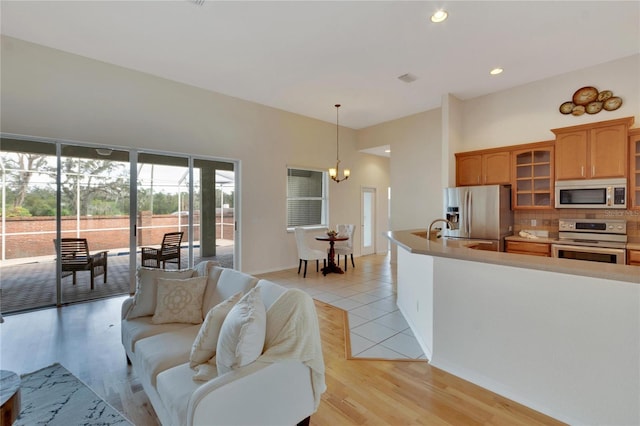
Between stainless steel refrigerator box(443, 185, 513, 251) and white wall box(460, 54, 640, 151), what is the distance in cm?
98

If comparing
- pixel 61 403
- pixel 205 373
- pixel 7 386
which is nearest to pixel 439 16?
pixel 205 373

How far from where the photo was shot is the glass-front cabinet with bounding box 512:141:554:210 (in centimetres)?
444

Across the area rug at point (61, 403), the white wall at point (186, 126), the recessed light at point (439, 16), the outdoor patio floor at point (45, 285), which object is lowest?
the area rug at point (61, 403)

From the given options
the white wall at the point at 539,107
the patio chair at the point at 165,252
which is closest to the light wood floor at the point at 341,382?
the patio chair at the point at 165,252

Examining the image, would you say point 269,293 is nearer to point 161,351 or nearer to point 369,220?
point 161,351

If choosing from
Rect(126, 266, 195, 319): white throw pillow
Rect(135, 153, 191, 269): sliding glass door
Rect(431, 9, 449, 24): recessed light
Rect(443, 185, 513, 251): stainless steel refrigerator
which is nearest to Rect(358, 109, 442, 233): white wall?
Rect(443, 185, 513, 251): stainless steel refrigerator

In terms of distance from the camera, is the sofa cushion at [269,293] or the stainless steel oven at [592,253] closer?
the sofa cushion at [269,293]

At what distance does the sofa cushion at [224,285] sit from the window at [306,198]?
424 cm

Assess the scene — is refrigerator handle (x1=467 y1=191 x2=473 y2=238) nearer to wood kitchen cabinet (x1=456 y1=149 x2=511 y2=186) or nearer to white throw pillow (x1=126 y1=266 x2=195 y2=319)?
wood kitchen cabinet (x1=456 y1=149 x2=511 y2=186)

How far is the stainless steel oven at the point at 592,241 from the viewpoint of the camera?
3.65 metres

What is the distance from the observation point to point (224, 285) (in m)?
2.33

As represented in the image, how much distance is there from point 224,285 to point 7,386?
4.15 ft

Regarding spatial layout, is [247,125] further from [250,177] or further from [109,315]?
[109,315]

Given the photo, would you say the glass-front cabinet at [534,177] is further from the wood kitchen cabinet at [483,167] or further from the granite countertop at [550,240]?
the granite countertop at [550,240]
